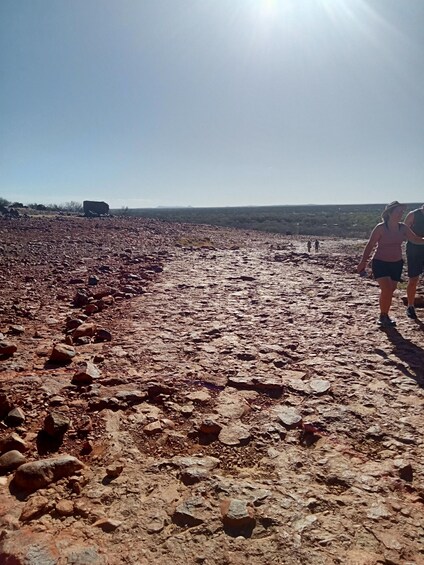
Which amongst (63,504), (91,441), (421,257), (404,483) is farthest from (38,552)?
(421,257)

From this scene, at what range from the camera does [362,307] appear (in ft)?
25.4

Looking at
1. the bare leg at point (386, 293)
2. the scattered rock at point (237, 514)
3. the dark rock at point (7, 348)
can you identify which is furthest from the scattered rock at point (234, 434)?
the bare leg at point (386, 293)

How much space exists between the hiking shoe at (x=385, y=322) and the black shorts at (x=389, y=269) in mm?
660

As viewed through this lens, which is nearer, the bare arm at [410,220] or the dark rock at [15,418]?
the dark rock at [15,418]

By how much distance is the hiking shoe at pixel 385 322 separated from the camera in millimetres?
6355

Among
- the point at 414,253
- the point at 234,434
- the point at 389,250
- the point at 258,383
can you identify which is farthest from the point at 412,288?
the point at 234,434

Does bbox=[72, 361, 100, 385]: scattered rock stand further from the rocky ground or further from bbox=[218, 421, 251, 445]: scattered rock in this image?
bbox=[218, 421, 251, 445]: scattered rock

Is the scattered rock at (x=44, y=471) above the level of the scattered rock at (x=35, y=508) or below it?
above

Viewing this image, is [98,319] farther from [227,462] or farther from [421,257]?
[421,257]

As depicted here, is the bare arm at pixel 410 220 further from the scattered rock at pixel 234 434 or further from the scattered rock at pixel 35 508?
the scattered rock at pixel 35 508

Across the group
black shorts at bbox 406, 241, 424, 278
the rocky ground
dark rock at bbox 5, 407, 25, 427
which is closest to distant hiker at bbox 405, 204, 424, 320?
black shorts at bbox 406, 241, 424, 278

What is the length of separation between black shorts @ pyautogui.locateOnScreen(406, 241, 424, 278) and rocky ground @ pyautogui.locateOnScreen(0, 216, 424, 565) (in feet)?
3.45

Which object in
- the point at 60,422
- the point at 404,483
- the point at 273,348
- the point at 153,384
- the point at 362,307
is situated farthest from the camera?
the point at 362,307

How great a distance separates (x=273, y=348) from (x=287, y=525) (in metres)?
3.13
